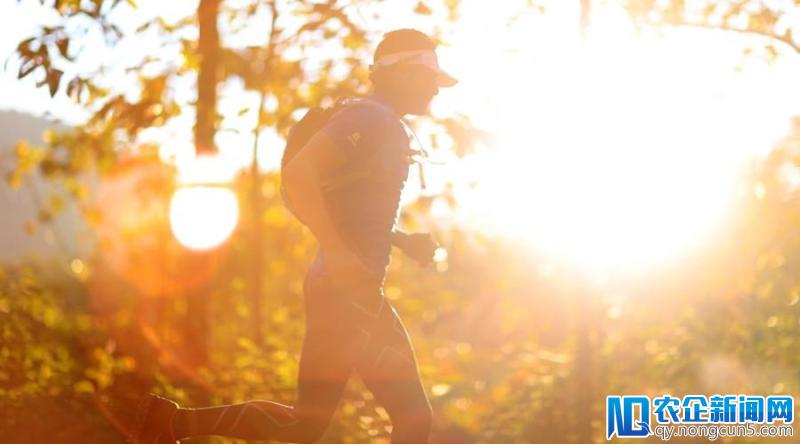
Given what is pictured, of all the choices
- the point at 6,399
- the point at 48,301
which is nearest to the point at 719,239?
the point at 48,301

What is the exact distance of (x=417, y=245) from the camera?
5.01m

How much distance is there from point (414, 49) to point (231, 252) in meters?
13.8

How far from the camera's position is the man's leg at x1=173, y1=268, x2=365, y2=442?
A: 15.2 feet

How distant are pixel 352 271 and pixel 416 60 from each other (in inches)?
38.1

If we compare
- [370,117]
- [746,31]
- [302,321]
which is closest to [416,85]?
[370,117]

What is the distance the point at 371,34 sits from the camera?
10336 mm

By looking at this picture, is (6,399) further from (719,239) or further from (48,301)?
(719,239)

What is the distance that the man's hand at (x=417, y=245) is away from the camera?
16.3 ft

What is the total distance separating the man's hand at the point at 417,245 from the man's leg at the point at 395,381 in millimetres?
312

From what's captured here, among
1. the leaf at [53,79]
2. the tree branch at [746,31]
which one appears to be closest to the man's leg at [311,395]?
the leaf at [53,79]

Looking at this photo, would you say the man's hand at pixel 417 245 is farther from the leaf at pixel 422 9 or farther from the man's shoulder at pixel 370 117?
the leaf at pixel 422 9

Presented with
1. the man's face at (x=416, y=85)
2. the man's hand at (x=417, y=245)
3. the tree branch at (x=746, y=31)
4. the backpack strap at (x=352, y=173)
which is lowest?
the man's hand at (x=417, y=245)

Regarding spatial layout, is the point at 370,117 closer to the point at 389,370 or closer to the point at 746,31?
the point at 389,370

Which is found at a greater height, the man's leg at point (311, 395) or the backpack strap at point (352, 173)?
the backpack strap at point (352, 173)
